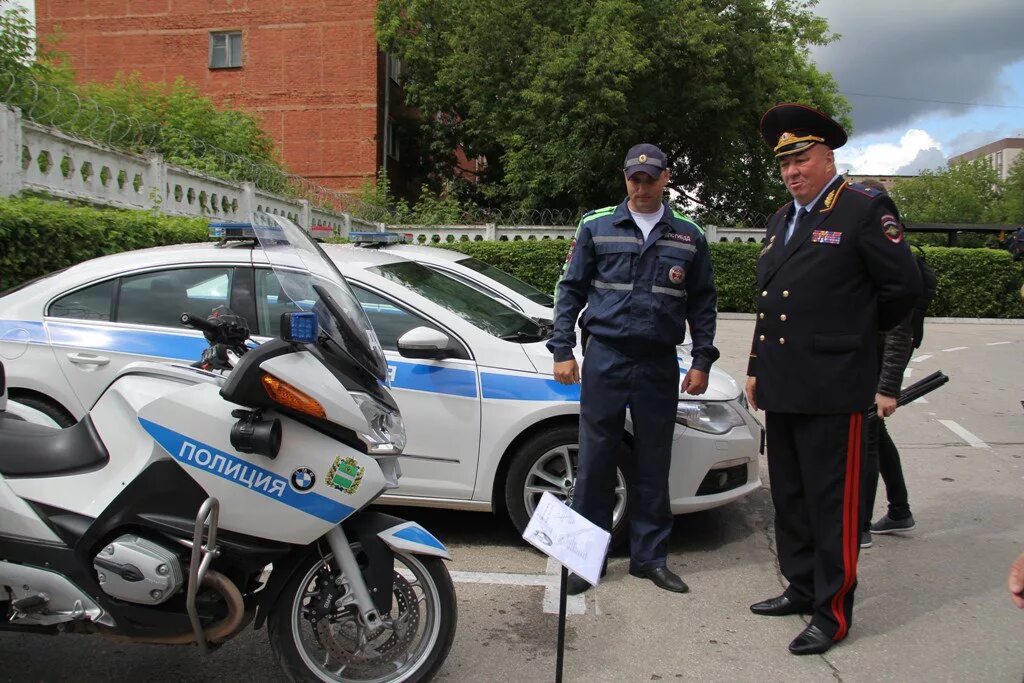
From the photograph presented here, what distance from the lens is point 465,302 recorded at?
5020 millimetres

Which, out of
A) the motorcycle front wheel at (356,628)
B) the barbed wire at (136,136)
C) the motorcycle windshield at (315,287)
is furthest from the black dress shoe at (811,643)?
the barbed wire at (136,136)

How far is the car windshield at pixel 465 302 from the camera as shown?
15.5 ft

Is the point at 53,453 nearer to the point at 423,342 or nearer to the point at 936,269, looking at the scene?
the point at 423,342

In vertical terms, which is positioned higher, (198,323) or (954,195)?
(954,195)

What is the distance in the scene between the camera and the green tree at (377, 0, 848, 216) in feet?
72.7

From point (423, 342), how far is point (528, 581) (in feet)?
4.21

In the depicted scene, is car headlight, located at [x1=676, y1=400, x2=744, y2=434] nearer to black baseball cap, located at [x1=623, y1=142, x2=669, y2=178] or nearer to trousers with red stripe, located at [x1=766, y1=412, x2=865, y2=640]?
trousers with red stripe, located at [x1=766, y1=412, x2=865, y2=640]

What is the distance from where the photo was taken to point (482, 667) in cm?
328

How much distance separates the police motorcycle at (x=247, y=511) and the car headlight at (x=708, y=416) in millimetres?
1910

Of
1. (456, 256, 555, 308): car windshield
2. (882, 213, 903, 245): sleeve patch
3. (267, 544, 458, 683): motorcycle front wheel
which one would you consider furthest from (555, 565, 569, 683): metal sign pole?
(456, 256, 555, 308): car windshield

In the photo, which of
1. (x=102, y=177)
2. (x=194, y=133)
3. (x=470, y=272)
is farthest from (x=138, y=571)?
(x=194, y=133)

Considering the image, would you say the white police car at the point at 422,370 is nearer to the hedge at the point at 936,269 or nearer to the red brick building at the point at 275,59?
the hedge at the point at 936,269

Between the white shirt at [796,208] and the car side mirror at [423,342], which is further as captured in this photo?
the car side mirror at [423,342]

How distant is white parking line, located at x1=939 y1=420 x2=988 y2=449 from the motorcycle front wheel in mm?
6014
